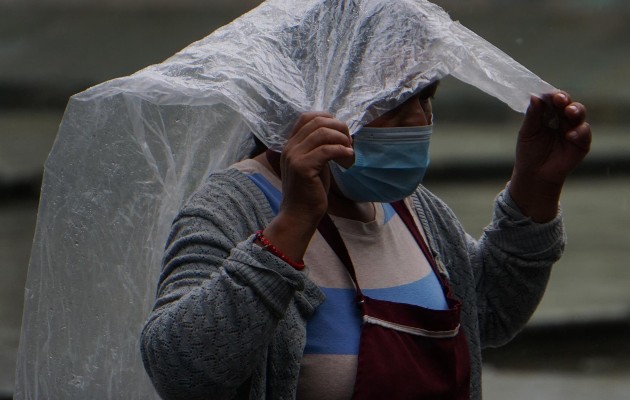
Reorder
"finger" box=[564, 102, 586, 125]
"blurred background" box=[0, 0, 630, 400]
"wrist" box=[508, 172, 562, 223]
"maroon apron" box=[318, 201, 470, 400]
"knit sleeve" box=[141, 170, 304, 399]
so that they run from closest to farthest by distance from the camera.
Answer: "knit sleeve" box=[141, 170, 304, 399] → "maroon apron" box=[318, 201, 470, 400] → "finger" box=[564, 102, 586, 125] → "wrist" box=[508, 172, 562, 223] → "blurred background" box=[0, 0, 630, 400]

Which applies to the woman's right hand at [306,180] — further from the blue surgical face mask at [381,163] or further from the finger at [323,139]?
the blue surgical face mask at [381,163]

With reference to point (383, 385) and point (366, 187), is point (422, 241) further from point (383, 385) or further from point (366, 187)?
point (383, 385)

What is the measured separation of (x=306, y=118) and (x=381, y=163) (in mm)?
207

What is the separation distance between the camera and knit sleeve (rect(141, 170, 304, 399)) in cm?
164

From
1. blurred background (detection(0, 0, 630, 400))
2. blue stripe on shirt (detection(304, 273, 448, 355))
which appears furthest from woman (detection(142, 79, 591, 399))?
blurred background (detection(0, 0, 630, 400))

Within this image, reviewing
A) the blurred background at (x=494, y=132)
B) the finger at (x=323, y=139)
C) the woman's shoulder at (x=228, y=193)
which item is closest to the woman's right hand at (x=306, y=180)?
the finger at (x=323, y=139)

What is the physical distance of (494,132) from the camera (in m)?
8.55

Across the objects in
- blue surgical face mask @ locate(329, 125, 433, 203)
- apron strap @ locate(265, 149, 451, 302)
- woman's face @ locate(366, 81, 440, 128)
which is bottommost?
apron strap @ locate(265, 149, 451, 302)

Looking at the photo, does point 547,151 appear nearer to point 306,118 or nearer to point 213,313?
point 306,118

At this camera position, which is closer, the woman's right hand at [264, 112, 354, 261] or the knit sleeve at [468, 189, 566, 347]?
the woman's right hand at [264, 112, 354, 261]

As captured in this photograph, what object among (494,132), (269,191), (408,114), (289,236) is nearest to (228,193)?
(269,191)

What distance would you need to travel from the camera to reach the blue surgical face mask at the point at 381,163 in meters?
1.86

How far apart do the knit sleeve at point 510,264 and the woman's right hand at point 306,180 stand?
1.74 feet

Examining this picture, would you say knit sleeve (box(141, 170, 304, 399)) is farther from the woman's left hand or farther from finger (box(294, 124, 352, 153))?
the woman's left hand
